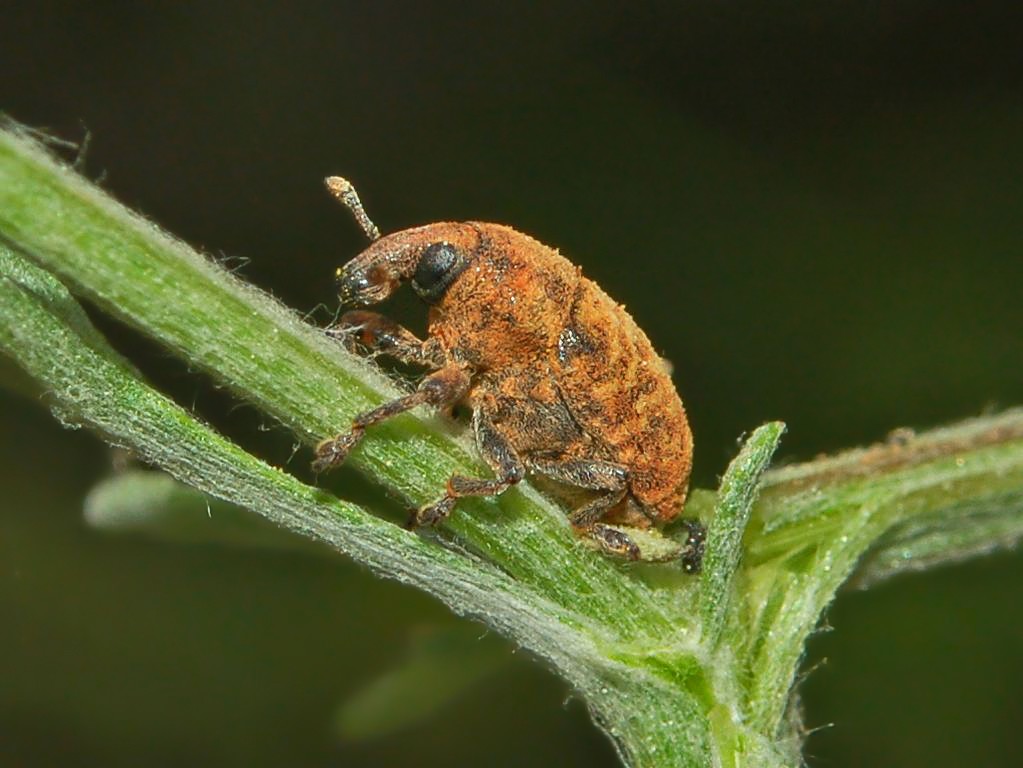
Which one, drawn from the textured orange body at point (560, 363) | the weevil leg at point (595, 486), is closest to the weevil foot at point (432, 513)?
the weevil leg at point (595, 486)

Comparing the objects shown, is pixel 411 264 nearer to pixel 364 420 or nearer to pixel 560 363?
pixel 560 363

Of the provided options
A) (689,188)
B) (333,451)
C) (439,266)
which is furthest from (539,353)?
(689,188)

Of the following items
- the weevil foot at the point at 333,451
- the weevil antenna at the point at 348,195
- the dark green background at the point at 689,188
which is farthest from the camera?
the dark green background at the point at 689,188

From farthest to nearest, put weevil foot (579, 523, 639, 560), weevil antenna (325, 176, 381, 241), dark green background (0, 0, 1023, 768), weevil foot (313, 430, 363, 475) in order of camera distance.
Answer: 1. dark green background (0, 0, 1023, 768)
2. weevil antenna (325, 176, 381, 241)
3. weevil foot (579, 523, 639, 560)
4. weevil foot (313, 430, 363, 475)

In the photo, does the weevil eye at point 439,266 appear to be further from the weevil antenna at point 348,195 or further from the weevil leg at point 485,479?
the weevil leg at point 485,479

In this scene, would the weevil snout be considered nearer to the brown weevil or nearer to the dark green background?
the brown weevil

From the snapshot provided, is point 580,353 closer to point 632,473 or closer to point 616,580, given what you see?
point 632,473

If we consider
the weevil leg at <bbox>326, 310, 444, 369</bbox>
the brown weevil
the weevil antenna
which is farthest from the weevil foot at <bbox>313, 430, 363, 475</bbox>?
the weevil antenna
